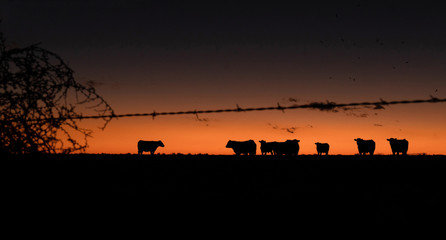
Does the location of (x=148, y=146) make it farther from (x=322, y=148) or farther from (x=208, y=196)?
(x=208, y=196)

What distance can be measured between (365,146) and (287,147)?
6.63m

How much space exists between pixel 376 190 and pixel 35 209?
11.5 feet

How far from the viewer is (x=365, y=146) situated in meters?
34.2

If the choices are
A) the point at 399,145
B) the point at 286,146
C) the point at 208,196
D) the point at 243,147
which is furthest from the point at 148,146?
the point at 208,196

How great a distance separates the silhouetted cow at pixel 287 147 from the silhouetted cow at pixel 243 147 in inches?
76.4

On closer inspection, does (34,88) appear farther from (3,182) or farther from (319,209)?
(319,209)

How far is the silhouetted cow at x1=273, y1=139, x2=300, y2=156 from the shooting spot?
111 ft

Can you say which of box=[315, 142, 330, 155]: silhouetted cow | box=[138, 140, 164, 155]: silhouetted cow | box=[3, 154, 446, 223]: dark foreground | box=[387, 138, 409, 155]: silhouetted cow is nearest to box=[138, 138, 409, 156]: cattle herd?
box=[387, 138, 409, 155]: silhouetted cow

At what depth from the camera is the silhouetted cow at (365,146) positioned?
3412 cm

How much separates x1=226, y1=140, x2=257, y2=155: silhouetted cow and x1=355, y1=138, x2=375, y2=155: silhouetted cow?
350 inches

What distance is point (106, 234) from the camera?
2660 mm

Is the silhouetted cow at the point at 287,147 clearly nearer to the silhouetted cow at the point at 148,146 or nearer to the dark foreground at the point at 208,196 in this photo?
the silhouetted cow at the point at 148,146

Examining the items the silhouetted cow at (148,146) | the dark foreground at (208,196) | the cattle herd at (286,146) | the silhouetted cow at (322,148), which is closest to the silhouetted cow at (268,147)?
the cattle herd at (286,146)

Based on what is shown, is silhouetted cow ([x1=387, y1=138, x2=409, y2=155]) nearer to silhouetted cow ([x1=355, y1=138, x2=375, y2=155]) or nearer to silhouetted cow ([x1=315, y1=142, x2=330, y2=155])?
silhouetted cow ([x1=355, y1=138, x2=375, y2=155])
